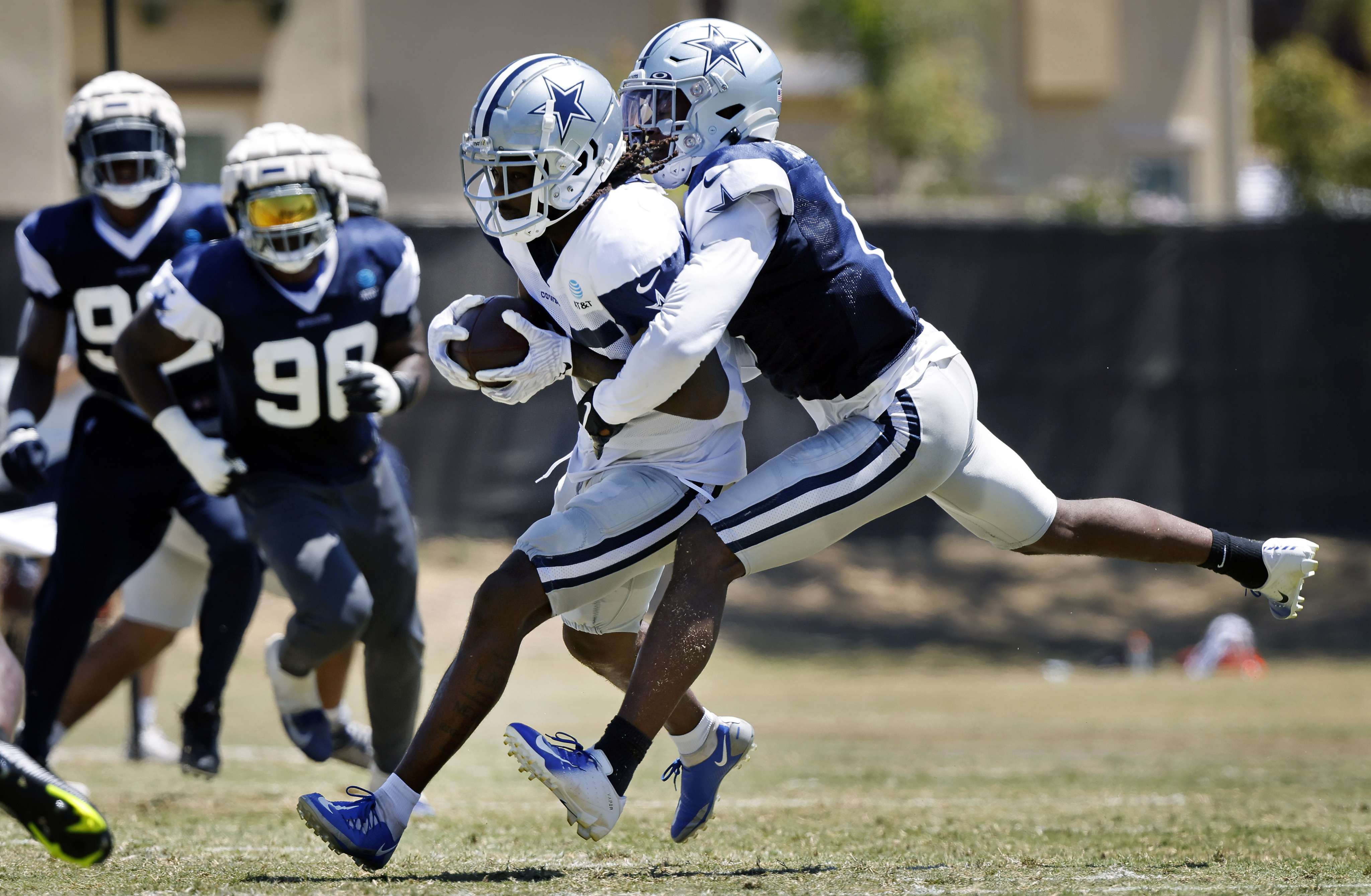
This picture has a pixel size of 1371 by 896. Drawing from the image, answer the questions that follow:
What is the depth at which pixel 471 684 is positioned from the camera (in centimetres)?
334

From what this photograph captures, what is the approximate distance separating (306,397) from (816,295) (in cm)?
161

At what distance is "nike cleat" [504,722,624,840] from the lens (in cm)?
305

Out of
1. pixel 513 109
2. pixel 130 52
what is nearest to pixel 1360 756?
pixel 513 109

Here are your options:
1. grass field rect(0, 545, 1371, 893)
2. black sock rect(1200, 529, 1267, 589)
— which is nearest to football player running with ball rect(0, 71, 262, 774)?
grass field rect(0, 545, 1371, 893)

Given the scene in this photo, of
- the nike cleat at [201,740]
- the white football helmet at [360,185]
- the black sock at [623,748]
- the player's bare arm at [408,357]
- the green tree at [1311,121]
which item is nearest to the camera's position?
the black sock at [623,748]

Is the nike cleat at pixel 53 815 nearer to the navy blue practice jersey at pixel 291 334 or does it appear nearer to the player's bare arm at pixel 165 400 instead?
the player's bare arm at pixel 165 400

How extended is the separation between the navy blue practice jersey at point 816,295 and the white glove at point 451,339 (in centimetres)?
53

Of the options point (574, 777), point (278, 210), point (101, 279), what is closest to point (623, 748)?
point (574, 777)

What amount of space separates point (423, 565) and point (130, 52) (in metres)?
7.00

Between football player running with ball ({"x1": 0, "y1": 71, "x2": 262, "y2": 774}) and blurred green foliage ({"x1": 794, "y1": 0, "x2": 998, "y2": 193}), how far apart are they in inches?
674

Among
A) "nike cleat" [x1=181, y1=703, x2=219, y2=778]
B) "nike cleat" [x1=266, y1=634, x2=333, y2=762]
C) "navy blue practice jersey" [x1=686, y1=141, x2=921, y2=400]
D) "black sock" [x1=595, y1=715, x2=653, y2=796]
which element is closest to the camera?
"black sock" [x1=595, y1=715, x2=653, y2=796]

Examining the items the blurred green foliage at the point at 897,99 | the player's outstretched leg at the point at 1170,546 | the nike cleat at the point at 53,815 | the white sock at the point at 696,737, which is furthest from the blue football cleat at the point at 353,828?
the blurred green foliage at the point at 897,99

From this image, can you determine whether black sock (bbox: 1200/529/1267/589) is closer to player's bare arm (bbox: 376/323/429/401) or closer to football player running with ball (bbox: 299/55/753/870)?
football player running with ball (bbox: 299/55/753/870)

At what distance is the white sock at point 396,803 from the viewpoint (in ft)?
10.7
